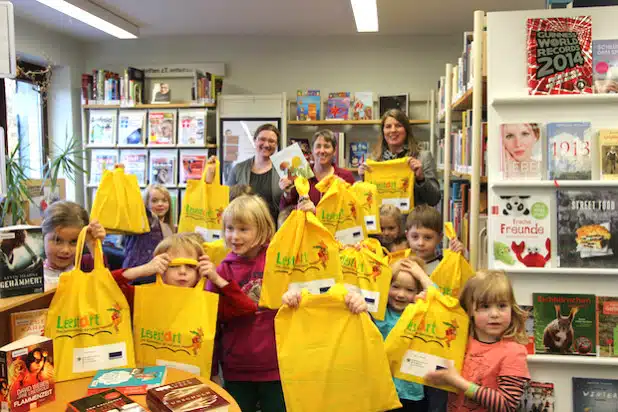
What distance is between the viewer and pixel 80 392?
5.05 feet

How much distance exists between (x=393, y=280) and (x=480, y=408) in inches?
22.1

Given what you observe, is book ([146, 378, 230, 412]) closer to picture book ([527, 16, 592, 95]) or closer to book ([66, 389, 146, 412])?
book ([66, 389, 146, 412])

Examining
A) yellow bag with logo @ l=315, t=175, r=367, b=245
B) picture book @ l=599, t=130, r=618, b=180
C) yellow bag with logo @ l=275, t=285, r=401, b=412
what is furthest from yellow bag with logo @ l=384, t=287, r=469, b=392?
picture book @ l=599, t=130, r=618, b=180

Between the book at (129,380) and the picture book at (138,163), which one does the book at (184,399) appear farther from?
the picture book at (138,163)

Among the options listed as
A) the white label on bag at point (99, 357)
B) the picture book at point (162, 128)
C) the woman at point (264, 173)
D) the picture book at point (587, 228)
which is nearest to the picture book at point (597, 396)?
the picture book at point (587, 228)

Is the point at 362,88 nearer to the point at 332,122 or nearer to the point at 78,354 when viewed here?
the point at 332,122

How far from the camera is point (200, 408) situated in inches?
53.5

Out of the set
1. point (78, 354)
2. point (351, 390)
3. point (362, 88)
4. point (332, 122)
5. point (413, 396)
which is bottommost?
point (413, 396)

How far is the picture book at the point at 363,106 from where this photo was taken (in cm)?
575

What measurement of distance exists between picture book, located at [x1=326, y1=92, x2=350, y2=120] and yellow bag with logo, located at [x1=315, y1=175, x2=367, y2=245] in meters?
3.44

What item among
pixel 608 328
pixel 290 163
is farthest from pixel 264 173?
pixel 608 328

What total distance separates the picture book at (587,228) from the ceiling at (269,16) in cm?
298

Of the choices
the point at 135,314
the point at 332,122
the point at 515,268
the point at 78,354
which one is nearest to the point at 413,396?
the point at 515,268

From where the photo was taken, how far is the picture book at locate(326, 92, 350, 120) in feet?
18.9
